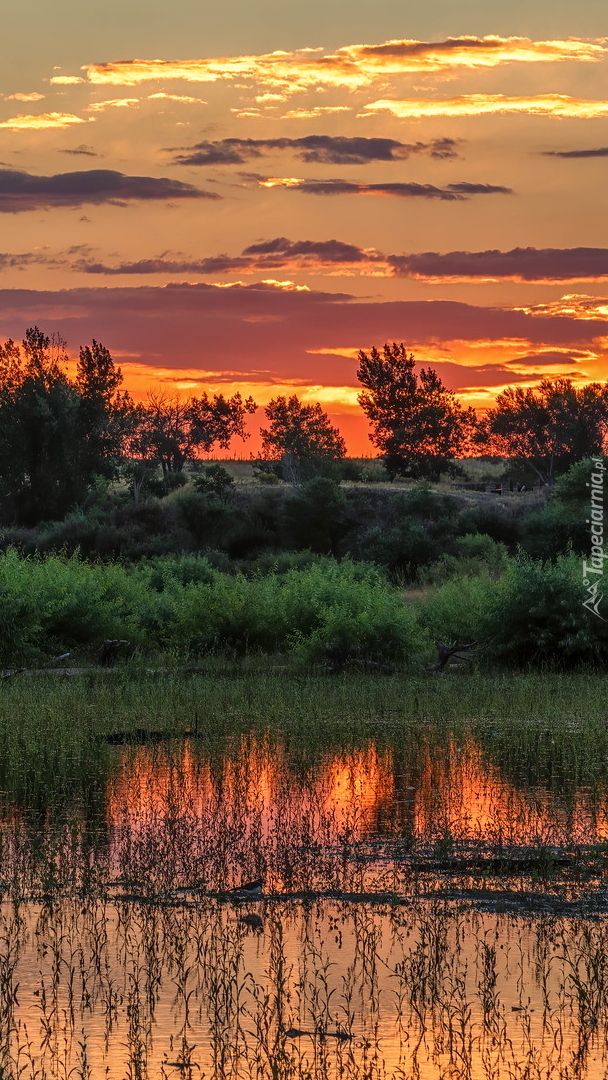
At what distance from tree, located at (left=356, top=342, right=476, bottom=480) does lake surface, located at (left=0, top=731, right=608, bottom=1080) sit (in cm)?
8046

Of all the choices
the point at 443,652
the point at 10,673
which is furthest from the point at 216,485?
the point at 443,652

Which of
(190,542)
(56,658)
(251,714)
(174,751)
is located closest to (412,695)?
(251,714)

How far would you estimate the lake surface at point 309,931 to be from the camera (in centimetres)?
756

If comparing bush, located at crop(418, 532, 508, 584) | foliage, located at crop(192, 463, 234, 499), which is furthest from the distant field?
bush, located at crop(418, 532, 508, 584)

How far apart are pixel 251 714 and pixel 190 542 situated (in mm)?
44842

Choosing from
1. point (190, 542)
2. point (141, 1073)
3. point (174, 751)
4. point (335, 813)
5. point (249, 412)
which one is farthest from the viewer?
point (249, 412)

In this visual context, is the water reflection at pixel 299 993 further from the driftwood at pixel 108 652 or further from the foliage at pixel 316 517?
the foliage at pixel 316 517

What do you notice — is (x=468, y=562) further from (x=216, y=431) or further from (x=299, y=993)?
(x=216, y=431)

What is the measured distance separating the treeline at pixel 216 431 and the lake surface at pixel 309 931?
60.6m

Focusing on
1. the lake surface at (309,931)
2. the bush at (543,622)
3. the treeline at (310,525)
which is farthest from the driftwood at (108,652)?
the treeline at (310,525)

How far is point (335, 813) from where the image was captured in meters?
13.7

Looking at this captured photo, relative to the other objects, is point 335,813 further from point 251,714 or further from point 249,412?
point 249,412

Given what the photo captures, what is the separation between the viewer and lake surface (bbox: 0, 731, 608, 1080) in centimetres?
756

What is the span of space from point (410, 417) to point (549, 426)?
10.9 meters
